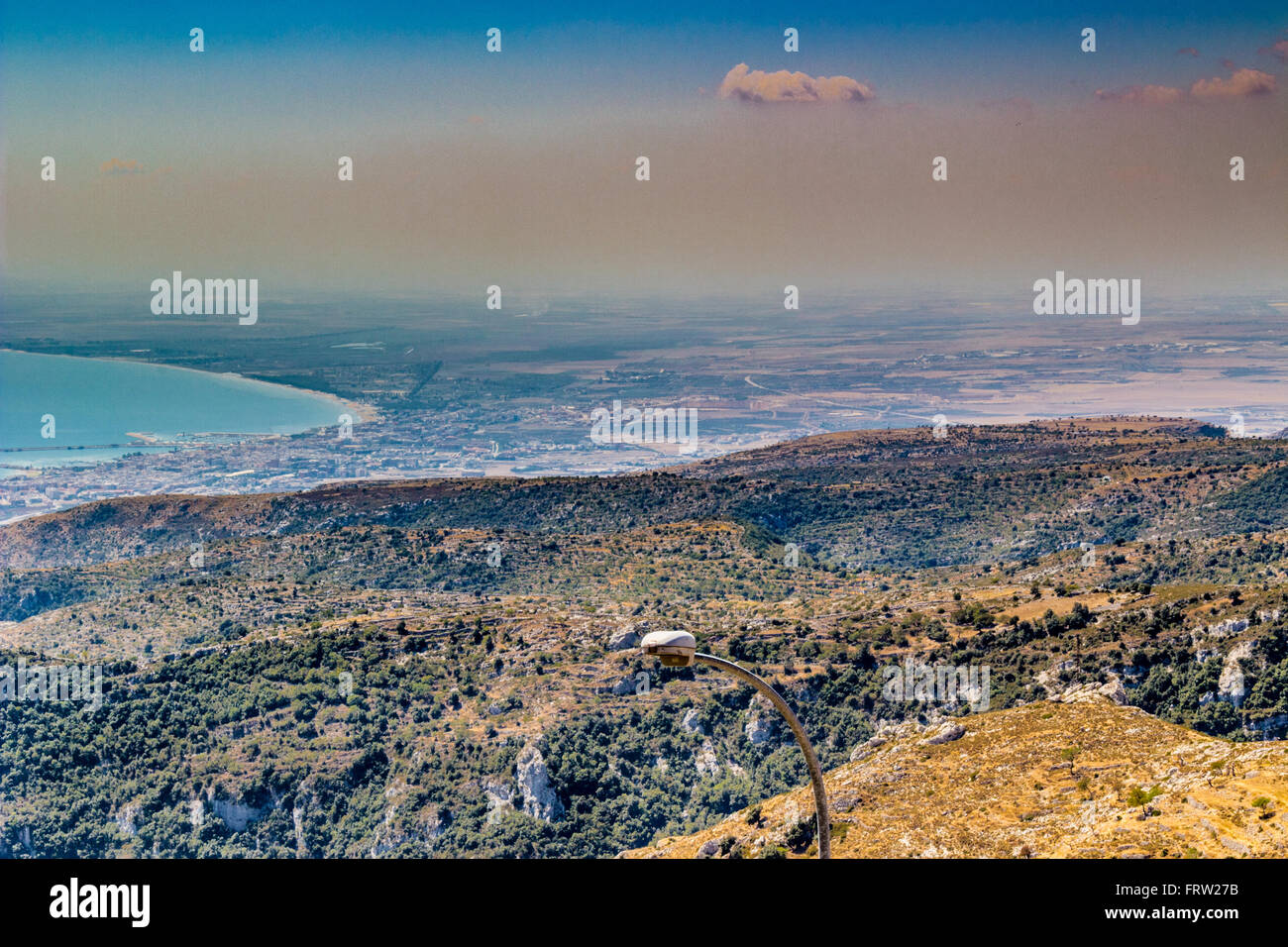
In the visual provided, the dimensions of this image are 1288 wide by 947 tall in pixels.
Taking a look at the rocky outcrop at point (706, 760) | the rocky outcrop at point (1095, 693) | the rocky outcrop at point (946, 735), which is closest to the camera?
the rocky outcrop at point (946, 735)

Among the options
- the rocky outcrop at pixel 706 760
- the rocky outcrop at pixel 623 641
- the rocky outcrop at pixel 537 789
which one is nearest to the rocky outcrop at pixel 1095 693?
the rocky outcrop at pixel 706 760

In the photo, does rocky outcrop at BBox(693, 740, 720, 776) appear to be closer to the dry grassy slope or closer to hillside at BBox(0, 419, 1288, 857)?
hillside at BBox(0, 419, 1288, 857)

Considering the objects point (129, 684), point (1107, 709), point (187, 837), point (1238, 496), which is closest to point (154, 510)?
point (129, 684)

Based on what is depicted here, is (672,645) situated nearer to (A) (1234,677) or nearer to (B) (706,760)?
(A) (1234,677)

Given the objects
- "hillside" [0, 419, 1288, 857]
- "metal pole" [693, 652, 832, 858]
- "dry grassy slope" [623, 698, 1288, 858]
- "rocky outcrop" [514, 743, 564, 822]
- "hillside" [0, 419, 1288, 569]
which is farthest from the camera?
"hillside" [0, 419, 1288, 569]

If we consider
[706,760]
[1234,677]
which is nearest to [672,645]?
[1234,677]

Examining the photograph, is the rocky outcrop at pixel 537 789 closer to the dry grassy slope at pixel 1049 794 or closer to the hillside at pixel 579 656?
the hillside at pixel 579 656

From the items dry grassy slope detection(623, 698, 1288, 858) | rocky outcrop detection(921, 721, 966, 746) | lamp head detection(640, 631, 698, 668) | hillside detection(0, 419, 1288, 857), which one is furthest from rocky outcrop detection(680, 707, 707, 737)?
lamp head detection(640, 631, 698, 668)

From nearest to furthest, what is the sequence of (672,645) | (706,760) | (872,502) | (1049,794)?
(672,645), (1049,794), (706,760), (872,502)
